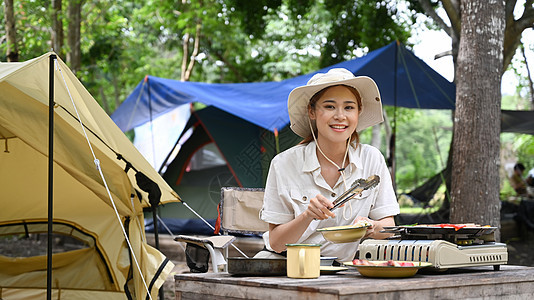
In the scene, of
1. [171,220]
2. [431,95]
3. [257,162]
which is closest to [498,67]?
[431,95]

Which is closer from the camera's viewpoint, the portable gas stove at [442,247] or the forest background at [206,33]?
the portable gas stove at [442,247]

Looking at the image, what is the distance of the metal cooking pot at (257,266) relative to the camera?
1764 mm

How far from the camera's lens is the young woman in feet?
7.41

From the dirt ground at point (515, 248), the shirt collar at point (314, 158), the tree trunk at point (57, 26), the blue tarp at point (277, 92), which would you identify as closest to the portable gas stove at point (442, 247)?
the shirt collar at point (314, 158)

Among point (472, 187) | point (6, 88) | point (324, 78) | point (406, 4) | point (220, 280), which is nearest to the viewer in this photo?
point (220, 280)

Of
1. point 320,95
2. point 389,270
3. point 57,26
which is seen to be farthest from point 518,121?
point 389,270

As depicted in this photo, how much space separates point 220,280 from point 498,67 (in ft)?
12.9

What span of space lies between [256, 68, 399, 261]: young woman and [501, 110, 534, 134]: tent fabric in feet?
18.6

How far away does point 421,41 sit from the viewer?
1648 centimetres

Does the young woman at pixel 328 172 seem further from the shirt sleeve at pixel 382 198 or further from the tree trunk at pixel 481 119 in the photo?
the tree trunk at pixel 481 119

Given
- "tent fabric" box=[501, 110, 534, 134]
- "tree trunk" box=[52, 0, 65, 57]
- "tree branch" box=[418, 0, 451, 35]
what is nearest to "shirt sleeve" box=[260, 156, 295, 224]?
"tree branch" box=[418, 0, 451, 35]

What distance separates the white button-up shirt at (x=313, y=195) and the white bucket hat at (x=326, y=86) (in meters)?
0.14

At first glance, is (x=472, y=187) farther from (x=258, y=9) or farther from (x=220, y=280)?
(x=258, y=9)

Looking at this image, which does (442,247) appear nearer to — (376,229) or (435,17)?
(376,229)
